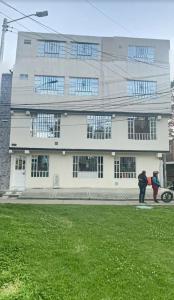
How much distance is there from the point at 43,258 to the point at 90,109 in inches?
802

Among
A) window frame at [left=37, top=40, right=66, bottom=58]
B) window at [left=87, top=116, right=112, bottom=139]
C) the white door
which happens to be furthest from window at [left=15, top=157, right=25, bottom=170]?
window frame at [left=37, top=40, right=66, bottom=58]

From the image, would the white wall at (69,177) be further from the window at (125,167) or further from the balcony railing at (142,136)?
the balcony railing at (142,136)

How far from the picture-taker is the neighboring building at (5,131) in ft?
81.5

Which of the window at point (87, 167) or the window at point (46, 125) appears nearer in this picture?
the window at point (46, 125)

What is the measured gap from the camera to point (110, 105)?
25953 mm

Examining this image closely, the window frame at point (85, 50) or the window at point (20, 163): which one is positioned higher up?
the window frame at point (85, 50)

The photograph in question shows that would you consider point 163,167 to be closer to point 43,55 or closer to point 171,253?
point 43,55

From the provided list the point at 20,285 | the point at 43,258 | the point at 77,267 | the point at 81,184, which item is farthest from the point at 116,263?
the point at 81,184

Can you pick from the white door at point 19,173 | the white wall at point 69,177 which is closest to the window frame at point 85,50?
the white wall at point 69,177

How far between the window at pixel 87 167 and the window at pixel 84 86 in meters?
5.20

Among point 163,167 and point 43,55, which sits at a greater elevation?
point 43,55

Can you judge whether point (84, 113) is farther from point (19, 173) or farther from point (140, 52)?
point (140, 52)

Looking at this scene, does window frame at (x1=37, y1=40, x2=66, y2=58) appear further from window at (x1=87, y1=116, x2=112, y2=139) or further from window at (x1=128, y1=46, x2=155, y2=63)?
window at (x1=87, y1=116, x2=112, y2=139)

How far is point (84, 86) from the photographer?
1035 inches
